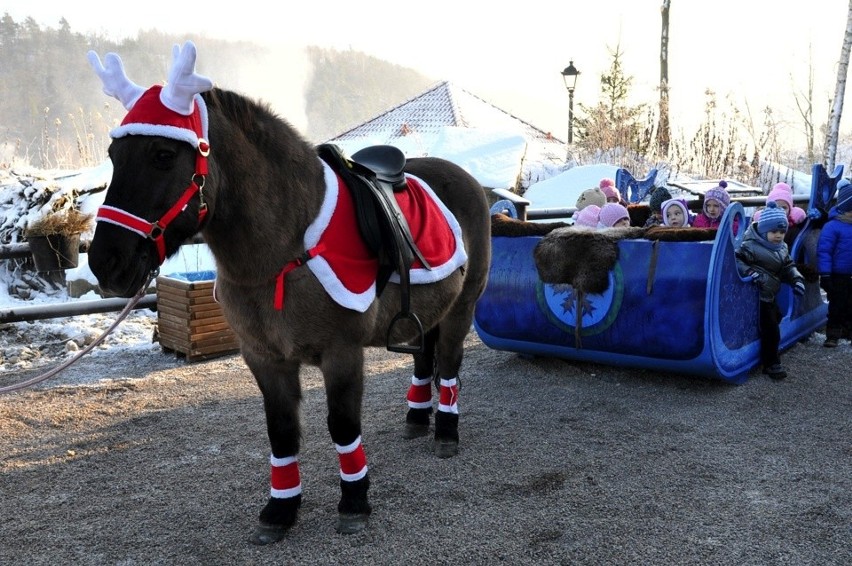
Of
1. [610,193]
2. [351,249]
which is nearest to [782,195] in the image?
[610,193]

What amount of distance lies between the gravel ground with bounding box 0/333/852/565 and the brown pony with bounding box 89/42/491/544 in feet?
1.24

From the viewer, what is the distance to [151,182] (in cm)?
230

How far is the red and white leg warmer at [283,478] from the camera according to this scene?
10.00 feet

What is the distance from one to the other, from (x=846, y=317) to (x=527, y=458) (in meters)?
3.78

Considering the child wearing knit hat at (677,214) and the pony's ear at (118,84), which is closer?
the pony's ear at (118,84)

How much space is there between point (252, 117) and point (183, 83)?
1.38ft

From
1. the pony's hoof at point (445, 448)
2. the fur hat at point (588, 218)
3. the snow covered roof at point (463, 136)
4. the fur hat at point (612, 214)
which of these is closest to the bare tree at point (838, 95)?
the snow covered roof at point (463, 136)

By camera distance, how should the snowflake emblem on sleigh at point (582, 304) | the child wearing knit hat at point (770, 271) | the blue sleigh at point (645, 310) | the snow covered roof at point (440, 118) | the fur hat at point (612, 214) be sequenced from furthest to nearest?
the snow covered roof at point (440, 118) → the fur hat at point (612, 214) → the child wearing knit hat at point (770, 271) → the snowflake emblem on sleigh at point (582, 304) → the blue sleigh at point (645, 310)

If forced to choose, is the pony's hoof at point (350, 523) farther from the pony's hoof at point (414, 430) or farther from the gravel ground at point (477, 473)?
the pony's hoof at point (414, 430)

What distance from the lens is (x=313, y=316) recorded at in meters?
2.75

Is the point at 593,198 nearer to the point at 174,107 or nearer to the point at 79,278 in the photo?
the point at 174,107

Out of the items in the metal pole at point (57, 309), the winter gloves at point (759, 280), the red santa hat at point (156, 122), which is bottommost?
the metal pole at point (57, 309)

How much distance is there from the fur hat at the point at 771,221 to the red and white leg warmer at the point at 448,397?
2.71m

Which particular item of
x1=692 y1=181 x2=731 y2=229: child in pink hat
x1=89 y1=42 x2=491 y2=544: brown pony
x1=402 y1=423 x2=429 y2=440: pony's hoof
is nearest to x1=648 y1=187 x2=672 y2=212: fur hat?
x1=692 y1=181 x2=731 y2=229: child in pink hat
